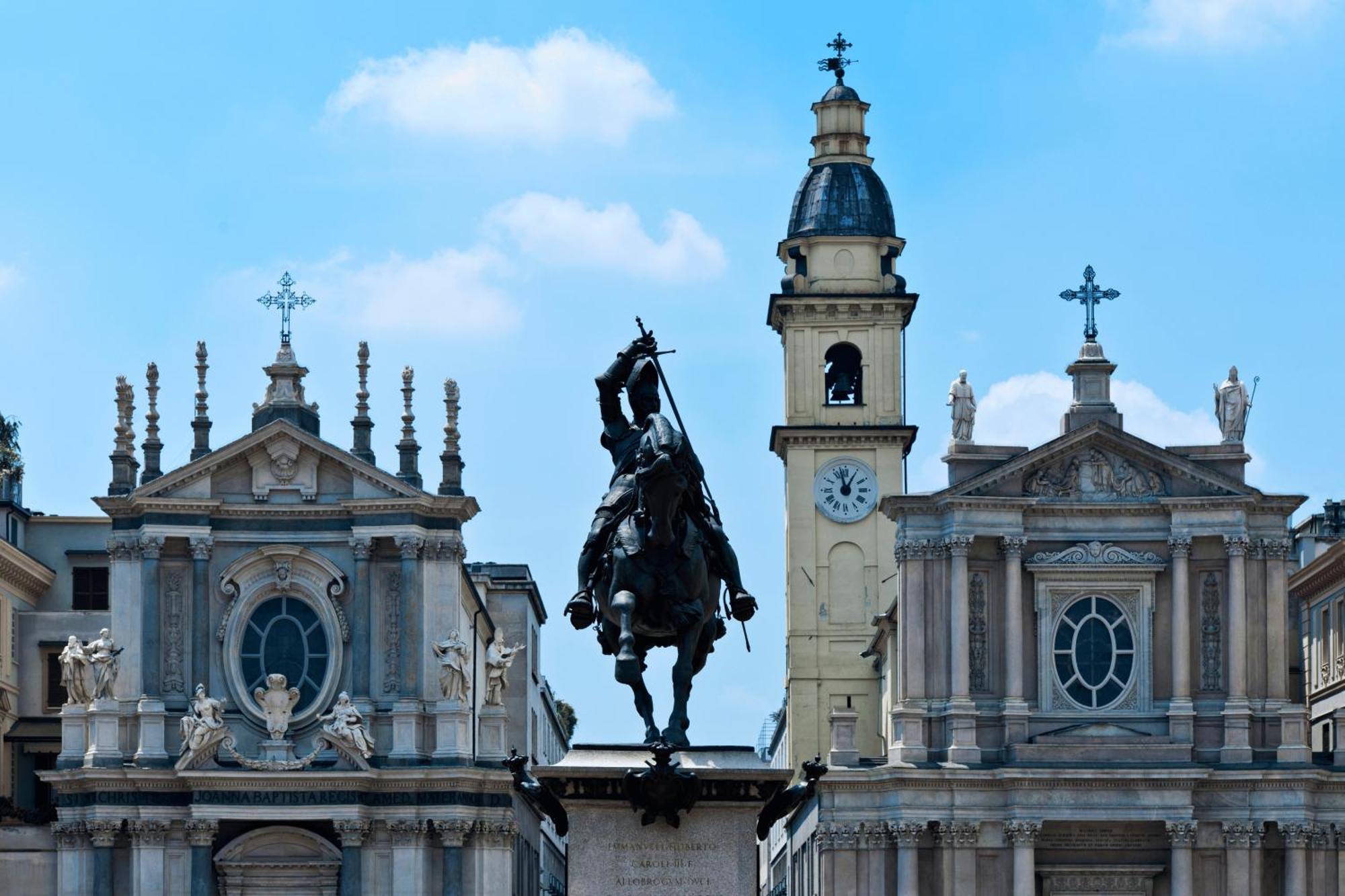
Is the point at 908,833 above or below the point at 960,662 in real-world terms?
below

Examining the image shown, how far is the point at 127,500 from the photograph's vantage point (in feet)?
239

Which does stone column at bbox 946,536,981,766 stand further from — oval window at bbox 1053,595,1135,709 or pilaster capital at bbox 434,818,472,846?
pilaster capital at bbox 434,818,472,846

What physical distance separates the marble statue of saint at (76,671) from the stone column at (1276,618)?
2928cm

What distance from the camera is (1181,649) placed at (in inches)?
2958

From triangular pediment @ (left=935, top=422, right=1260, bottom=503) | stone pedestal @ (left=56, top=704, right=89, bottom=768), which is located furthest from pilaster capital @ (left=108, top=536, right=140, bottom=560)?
triangular pediment @ (left=935, top=422, right=1260, bottom=503)

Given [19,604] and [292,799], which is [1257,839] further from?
[19,604]

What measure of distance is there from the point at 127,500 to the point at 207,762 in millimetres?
6711

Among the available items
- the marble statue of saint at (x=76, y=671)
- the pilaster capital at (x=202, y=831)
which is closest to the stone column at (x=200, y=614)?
the marble statue of saint at (x=76, y=671)

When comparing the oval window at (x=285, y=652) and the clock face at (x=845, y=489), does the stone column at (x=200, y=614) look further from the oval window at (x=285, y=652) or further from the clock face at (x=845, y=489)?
the clock face at (x=845, y=489)

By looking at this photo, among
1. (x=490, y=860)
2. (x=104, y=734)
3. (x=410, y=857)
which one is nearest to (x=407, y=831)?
(x=410, y=857)

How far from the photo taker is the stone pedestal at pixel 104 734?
72062 millimetres

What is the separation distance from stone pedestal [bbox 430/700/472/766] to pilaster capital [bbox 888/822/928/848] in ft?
35.6

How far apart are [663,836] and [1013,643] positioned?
52.5 metres

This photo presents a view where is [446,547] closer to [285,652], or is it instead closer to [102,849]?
[285,652]
